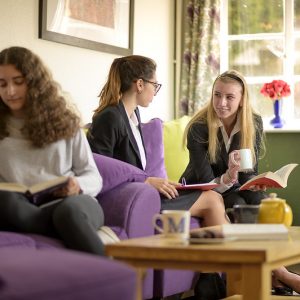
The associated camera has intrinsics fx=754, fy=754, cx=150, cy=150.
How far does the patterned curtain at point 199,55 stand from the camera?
18.1ft

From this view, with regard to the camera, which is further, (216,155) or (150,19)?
(150,19)

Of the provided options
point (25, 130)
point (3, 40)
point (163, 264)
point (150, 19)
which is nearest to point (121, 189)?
point (25, 130)

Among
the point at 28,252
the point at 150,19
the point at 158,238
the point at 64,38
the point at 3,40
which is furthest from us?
the point at 150,19

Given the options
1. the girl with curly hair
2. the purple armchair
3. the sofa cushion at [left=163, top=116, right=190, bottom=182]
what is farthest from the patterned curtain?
the girl with curly hair

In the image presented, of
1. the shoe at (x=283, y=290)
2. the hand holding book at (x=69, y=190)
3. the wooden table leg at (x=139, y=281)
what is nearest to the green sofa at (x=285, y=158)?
the shoe at (x=283, y=290)

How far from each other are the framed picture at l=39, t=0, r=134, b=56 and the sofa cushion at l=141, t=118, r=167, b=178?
665 millimetres

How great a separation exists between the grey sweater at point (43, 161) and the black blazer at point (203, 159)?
42.6 inches

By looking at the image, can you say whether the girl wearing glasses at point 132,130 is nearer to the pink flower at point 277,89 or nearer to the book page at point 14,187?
the book page at point 14,187

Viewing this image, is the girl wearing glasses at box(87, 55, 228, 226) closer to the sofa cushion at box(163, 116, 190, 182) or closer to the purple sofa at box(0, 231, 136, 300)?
the sofa cushion at box(163, 116, 190, 182)

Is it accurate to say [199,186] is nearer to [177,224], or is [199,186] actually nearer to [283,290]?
[283,290]

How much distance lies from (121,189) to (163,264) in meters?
0.96

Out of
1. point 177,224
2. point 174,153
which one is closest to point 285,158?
point 174,153

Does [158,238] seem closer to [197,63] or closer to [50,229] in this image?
[50,229]

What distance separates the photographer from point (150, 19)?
535 cm
